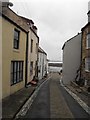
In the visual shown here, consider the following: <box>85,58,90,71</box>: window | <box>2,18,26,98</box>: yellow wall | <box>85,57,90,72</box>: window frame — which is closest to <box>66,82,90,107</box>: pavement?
<box>85,57,90,72</box>: window frame

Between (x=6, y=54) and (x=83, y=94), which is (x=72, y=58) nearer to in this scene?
(x=83, y=94)

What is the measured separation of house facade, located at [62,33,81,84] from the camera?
34.7 metres

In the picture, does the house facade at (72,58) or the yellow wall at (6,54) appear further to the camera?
the house facade at (72,58)

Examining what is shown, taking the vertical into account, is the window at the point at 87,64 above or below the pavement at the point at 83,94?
above

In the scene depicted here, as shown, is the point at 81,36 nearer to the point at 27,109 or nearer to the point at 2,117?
the point at 27,109

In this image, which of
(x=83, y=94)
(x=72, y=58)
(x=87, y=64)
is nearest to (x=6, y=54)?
(x=83, y=94)

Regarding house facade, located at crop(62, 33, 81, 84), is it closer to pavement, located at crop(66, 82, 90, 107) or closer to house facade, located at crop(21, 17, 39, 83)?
house facade, located at crop(21, 17, 39, 83)

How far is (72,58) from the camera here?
3550cm

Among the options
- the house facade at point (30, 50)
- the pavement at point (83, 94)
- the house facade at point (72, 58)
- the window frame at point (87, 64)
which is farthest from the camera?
the house facade at point (72, 58)

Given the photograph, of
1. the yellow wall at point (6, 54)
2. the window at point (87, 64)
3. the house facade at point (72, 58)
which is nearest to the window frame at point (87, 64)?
the window at point (87, 64)

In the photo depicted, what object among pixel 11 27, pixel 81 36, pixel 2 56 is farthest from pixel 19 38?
pixel 81 36

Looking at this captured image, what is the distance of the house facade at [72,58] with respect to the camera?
3472 centimetres

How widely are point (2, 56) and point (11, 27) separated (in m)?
3.06

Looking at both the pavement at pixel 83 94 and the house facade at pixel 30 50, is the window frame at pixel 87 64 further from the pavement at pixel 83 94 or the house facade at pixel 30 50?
the house facade at pixel 30 50
